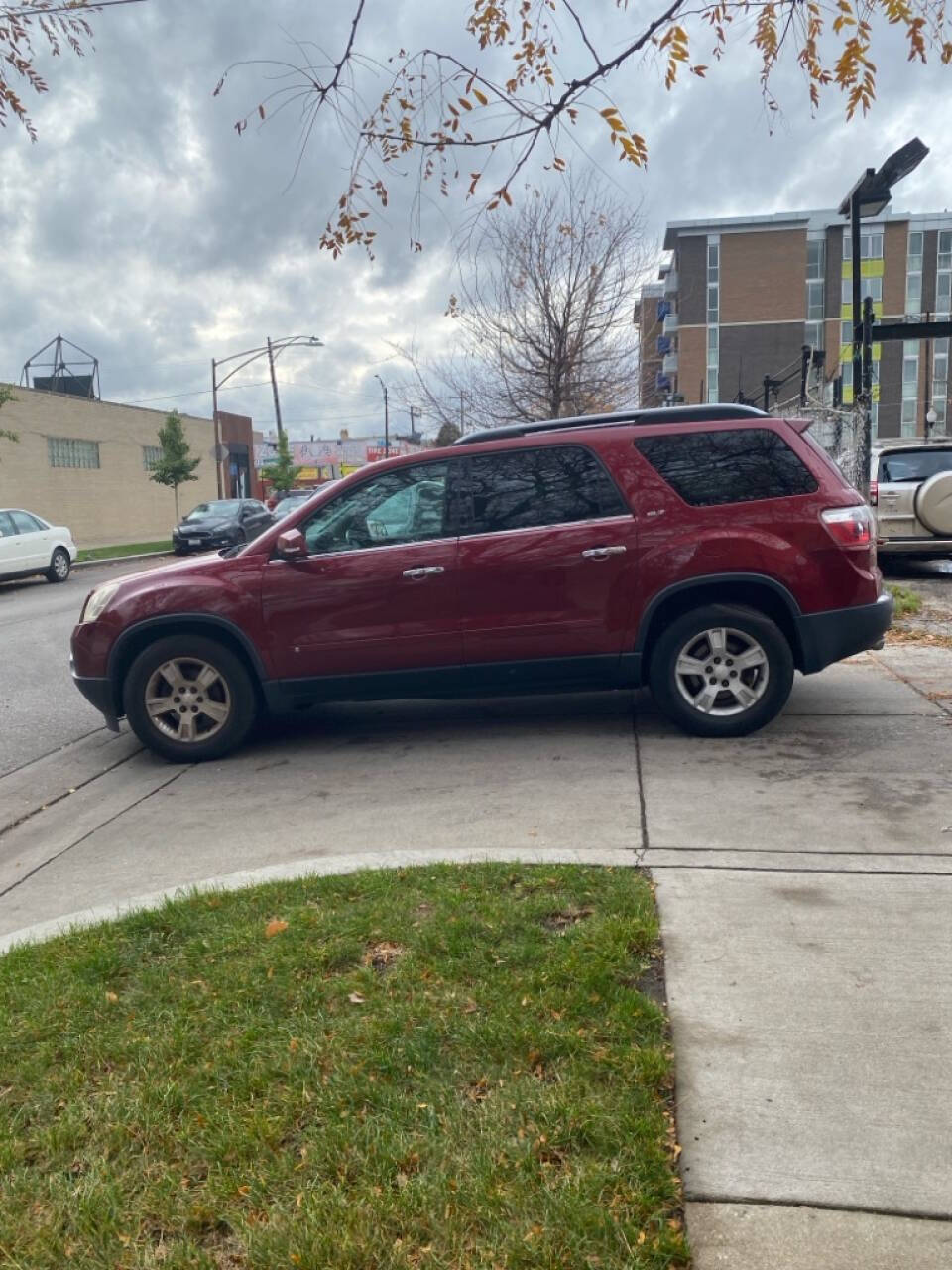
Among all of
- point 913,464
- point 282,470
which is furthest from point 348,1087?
point 282,470

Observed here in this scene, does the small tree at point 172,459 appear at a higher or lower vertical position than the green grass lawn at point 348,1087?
higher

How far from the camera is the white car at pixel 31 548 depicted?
65.1 ft

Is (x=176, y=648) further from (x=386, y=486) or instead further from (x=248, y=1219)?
(x=248, y=1219)

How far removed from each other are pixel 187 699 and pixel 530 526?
95.0 inches

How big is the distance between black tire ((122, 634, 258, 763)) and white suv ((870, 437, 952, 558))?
946 centimetres

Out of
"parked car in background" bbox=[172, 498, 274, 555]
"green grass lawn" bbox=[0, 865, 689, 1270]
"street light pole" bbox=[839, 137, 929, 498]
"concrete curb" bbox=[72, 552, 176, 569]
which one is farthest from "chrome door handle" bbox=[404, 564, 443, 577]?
"parked car in background" bbox=[172, 498, 274, 555]

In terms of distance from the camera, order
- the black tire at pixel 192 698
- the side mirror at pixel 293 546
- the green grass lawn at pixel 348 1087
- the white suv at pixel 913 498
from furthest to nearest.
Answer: the white suv at pixel 913 498 < the black tire at pixel 192 698 < the side mirror at pixel 293 546 < the green grass lawn at pixel 348 1087

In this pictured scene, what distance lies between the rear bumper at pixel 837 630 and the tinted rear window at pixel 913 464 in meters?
8.29

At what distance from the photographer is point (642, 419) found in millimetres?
6461

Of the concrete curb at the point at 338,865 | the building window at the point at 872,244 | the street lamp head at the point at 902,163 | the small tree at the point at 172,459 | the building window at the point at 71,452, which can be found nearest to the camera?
the concrete curb at the point at 338,865

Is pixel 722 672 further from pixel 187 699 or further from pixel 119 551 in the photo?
pixel 119 551

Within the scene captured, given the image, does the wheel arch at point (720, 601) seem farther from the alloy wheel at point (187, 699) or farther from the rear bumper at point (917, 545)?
the rear bumper at point (917, 545)

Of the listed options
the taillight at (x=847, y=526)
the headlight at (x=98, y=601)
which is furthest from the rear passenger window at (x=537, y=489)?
the headlight at (x=98, y=601)

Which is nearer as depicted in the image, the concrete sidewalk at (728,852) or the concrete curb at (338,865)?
the concrete sidewalk at (728,852)
